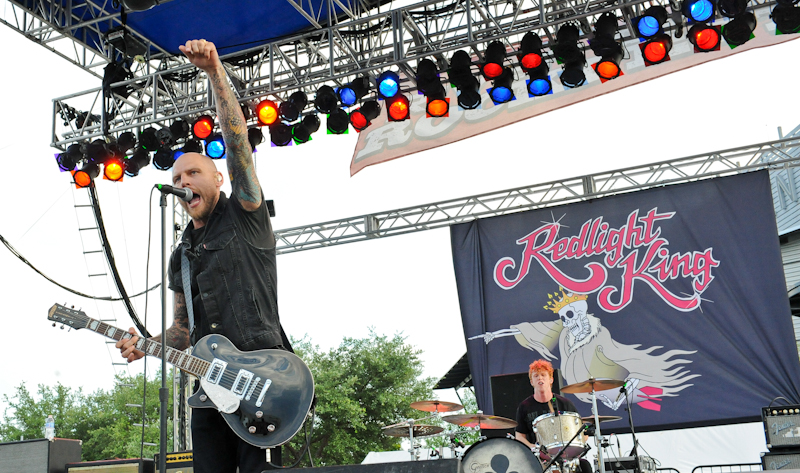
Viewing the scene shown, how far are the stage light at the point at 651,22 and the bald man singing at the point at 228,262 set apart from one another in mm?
5763

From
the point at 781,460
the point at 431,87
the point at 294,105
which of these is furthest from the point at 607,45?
the point at 781,460

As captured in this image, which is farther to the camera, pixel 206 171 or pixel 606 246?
pixel 606 246

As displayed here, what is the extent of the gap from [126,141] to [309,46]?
8.69ft

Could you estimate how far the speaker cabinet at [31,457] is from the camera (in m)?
6.57

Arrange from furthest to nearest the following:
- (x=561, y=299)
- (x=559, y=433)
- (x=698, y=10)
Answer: (x=561, y=299)
(x=698, y=10)
(x=559, y=433)

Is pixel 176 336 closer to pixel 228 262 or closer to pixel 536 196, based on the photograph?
pixel 228 262

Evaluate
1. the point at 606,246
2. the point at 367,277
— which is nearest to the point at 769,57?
the point at 606,246

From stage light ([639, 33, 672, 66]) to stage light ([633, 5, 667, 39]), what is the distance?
0.08 metres

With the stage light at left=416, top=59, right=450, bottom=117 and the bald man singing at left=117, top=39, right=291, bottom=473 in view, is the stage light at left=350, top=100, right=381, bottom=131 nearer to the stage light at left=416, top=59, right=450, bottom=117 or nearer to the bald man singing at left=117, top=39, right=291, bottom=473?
the stage light at left=416, top=59, right=450, bottom=117

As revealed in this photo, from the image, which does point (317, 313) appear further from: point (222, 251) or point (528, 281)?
point (222, 251)

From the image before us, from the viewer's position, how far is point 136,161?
882cm

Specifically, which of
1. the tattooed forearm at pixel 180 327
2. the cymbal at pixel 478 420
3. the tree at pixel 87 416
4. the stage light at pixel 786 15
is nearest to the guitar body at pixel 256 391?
the tattooed forearm at pixel 180 327

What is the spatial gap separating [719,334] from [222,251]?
8.61 m

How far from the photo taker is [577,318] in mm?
10180
